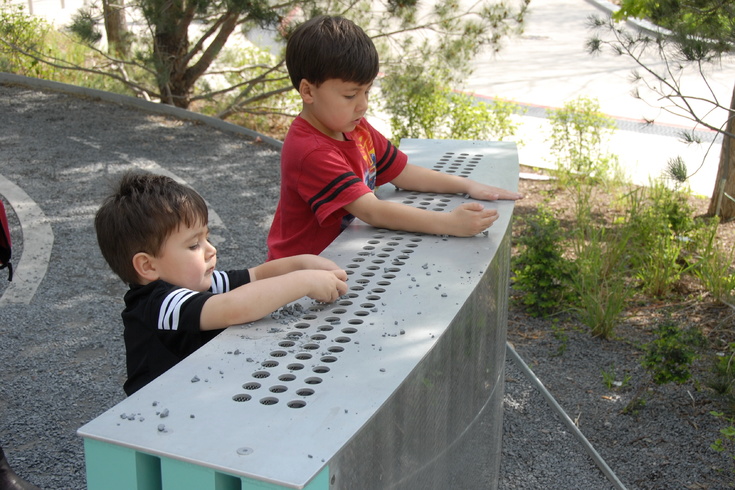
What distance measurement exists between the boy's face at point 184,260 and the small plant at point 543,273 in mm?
2683

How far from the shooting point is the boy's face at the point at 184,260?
1.91 metres

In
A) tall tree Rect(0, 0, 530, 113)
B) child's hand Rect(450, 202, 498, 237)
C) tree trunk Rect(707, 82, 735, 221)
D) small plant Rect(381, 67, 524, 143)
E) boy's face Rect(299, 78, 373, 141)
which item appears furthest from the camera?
small plant Rect(381, 67, 524, 143)

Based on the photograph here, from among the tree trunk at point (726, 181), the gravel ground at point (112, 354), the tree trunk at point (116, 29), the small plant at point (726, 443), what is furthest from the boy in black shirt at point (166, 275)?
the tree trunk at point (116, 29)

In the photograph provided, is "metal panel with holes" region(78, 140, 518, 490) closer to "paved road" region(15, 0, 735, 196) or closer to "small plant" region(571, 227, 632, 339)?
"small plant" region(571, 227, 632, 339)

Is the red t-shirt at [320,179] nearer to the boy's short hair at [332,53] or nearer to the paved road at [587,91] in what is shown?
the boy's short hair at [332,53]

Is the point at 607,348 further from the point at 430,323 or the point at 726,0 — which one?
the point at 430,323

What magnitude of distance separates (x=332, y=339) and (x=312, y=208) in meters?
0.78

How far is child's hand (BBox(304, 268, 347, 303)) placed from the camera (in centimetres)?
175

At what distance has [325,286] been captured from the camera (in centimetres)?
176

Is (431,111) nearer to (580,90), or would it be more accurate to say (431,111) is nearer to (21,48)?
(21,48)

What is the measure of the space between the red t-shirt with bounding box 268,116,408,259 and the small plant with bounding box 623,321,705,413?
1.45 m

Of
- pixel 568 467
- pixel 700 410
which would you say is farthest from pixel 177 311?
pixel 700 410

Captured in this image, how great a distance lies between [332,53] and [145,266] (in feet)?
2.70

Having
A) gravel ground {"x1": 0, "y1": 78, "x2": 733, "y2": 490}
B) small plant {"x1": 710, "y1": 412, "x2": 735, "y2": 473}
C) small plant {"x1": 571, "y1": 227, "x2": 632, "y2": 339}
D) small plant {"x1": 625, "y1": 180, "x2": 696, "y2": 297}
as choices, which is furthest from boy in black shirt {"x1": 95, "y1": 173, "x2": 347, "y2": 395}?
small plant {"x1": 625, "y1": 180, "x2": 696, "y2": 297}
